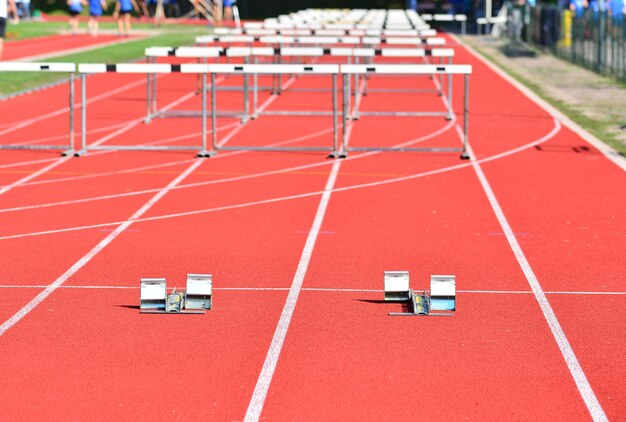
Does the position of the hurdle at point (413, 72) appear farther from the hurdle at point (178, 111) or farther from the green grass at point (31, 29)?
the green grass at point (31, 29)

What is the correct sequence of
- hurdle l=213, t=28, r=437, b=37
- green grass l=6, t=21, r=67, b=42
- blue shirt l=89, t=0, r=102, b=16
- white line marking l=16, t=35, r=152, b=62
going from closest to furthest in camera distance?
1. hurdle l=213, t=28, r=437, b=37
2. white line marking l=16, t=35, r=152, b=62
3. blue shirt l=89, t=0, r=102, b=16
4. green grass l=6, t=21, r=67, b=42

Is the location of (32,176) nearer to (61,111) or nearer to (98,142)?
(98,142)

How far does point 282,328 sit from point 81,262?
2.35 metres

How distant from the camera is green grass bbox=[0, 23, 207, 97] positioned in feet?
83.8

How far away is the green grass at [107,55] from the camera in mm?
25547

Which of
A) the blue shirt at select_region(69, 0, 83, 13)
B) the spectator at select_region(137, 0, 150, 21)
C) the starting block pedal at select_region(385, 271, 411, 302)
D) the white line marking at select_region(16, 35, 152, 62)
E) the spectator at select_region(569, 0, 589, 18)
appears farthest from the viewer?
the spectator at select_region(137, 0, 150, 21)

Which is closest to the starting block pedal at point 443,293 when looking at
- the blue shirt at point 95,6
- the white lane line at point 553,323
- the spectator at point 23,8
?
the white lane line at point 553,323

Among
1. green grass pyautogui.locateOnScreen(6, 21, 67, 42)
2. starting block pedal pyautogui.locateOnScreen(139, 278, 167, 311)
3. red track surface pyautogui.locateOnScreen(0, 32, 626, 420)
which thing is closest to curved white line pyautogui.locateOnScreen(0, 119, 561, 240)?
red track surface pyautogui.locateOnScreen(0, 32, 626, 420)

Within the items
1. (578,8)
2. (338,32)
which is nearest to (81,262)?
(338,32)

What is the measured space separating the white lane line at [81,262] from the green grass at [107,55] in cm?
1095

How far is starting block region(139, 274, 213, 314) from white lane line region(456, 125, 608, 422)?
1918 millimetres

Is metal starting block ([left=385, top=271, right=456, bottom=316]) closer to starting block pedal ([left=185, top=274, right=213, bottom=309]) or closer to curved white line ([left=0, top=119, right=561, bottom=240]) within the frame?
starting block pedal ([left=185, top=274, right=213, bottom=309])

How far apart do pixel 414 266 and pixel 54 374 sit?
3421 mm

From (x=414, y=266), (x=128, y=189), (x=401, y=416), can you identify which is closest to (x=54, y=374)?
(x=401, y=416)
